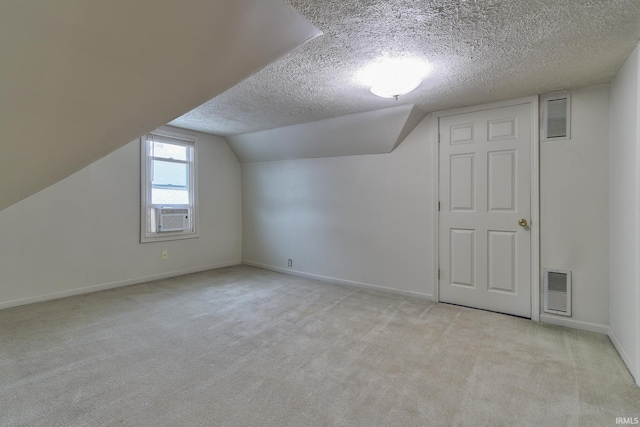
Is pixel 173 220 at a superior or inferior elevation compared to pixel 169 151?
inferior

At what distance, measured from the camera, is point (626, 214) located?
6.80 ft

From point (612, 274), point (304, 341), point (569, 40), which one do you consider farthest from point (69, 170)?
point (612, 274)

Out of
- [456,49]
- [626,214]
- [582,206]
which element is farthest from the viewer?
[582,206]

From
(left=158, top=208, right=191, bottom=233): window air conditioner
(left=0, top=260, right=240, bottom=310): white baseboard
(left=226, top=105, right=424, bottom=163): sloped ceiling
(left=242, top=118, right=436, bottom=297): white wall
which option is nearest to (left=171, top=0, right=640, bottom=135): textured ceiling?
(left=226, top=105, right=424, bottom=163): sloped ceiling

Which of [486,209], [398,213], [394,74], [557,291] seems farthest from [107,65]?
[557,291]

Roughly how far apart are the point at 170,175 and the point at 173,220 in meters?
0.67

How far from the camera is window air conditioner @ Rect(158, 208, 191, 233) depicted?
4154mm

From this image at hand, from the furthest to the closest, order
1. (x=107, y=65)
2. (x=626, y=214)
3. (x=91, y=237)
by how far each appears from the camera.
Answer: (x=91, y=237) → (x=626, y=214) → (x=107, y=65)

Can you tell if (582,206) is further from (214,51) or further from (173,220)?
(173,220)

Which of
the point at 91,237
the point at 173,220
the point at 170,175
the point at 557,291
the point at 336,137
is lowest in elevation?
the point at 557,291

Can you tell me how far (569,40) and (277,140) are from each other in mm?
3324

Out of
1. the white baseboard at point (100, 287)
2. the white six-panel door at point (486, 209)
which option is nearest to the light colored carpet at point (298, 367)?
the white baseboard at point (100, 287)

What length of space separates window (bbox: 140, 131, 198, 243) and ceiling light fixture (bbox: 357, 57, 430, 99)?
3133 mm

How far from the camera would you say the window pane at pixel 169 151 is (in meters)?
4.10
